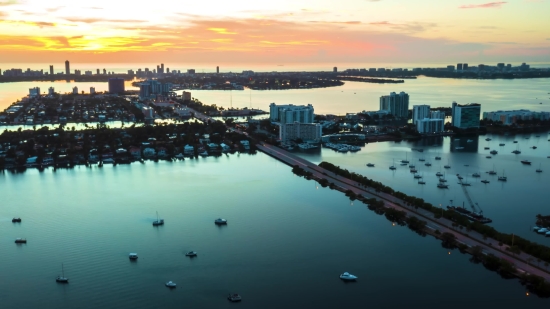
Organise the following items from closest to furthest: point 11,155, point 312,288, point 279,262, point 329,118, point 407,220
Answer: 1. point 312,288
2. point 279,262
3. point 407,220
4. point 11,155
5. point 329,118

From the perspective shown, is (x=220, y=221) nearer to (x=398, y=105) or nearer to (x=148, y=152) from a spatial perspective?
(x=148, y=152)

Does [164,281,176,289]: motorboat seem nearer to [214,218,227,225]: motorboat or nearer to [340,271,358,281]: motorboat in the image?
[340,271,358,281]: motorboat

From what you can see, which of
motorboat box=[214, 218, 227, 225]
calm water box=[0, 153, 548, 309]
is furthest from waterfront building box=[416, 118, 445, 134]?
motorboat box=[214, 218, 227, 225]

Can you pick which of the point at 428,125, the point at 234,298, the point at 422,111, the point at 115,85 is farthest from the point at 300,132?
the point at 115,85

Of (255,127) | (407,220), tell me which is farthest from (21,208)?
(255,127)

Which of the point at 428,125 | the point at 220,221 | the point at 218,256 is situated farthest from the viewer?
the point at 428,125

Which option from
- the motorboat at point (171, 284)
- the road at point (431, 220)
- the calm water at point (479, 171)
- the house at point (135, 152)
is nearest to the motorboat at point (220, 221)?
the motorboat at point (171, 284)

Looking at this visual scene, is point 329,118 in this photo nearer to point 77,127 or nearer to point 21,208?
point 77,127
